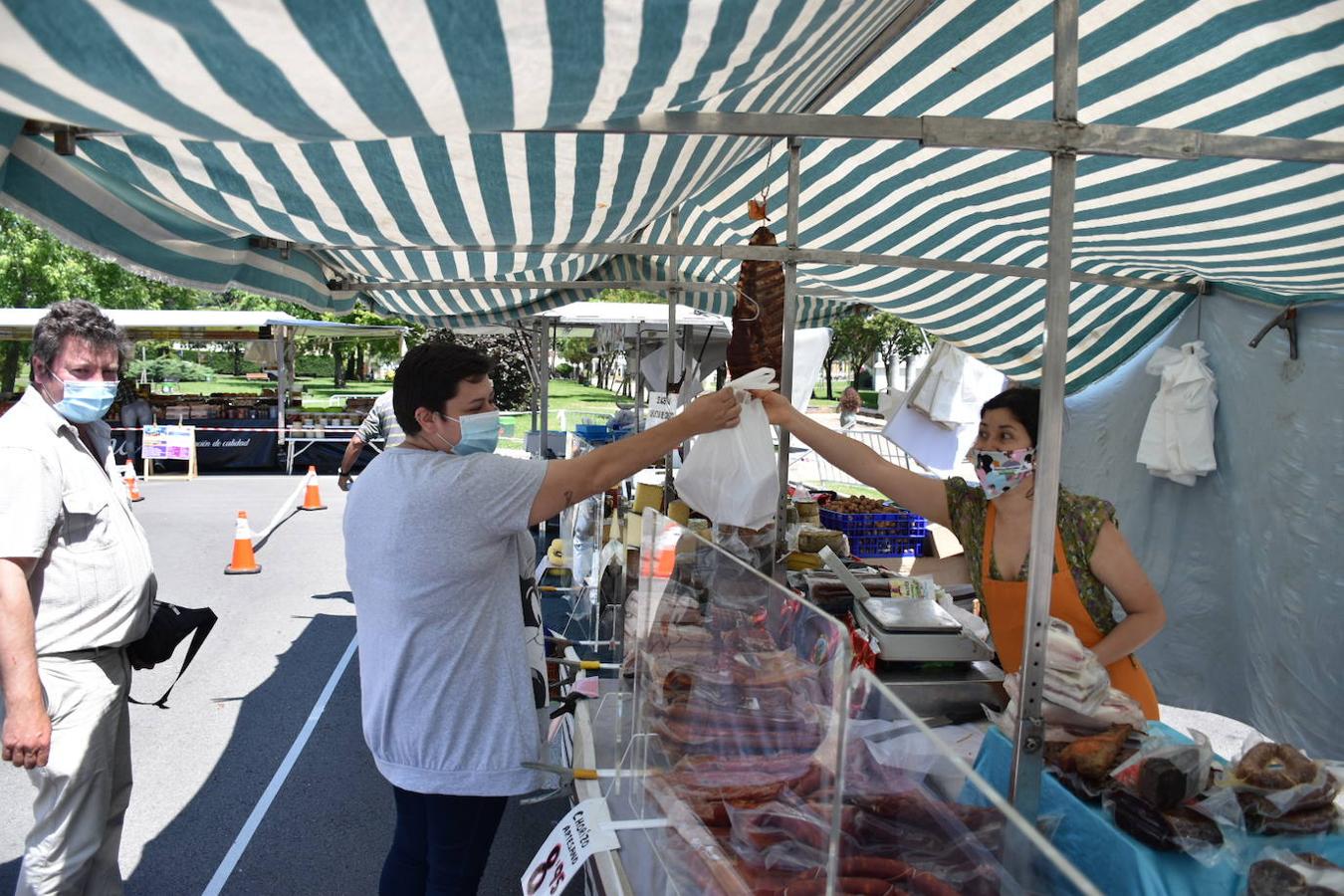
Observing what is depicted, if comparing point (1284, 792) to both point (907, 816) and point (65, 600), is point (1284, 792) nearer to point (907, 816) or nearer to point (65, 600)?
point (907, 816)

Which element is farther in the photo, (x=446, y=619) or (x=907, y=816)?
(x=446, y=619)

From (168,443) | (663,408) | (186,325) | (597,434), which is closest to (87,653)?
(663,408)

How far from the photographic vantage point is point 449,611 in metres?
2.33

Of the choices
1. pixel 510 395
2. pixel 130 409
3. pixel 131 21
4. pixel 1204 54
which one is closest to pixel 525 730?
pixel 131 21

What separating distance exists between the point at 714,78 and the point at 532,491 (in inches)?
43.9

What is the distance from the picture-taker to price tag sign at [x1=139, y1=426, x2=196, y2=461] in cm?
1470

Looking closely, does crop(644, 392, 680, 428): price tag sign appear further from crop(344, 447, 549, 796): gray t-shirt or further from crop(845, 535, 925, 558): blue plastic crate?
crop(344, 447, 549, 796): gray t-shirt

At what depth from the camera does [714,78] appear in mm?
1829

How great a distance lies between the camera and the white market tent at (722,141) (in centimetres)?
127

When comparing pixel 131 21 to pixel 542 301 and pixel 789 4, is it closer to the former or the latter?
pixel 789 4

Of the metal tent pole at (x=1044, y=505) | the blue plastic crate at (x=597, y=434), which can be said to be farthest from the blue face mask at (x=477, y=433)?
the blue plastic crate at (x=597, y=434)

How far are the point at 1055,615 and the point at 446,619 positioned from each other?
6.10 feet

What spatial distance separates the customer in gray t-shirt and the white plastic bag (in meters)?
0.31

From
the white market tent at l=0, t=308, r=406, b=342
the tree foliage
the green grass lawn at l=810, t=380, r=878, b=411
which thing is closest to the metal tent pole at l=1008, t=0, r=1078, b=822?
the white market tent at l=0, t=308, r=406, b=342
